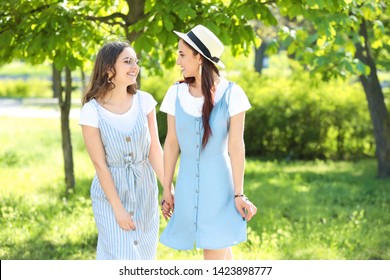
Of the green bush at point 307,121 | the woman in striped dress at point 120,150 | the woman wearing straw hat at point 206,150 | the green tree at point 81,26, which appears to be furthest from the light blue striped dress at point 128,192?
the green bush at point 307,121

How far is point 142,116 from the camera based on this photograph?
4.11m

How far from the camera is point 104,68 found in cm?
402

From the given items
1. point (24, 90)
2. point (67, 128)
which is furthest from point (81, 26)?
point (24, 90)

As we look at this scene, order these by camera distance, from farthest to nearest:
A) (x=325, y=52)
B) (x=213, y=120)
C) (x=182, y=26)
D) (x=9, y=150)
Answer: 1. (x=9, y=150)
2. (x=325, y=52)
3. (x=182, y=26)
4. (x=213, y=120)

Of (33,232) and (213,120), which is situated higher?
(213,120)

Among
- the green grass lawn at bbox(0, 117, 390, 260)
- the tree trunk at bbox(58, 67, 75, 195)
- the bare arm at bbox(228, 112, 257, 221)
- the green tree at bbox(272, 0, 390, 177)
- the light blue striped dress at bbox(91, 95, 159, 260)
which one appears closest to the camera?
the bare arm at bbox(228, 112, 257, 221)

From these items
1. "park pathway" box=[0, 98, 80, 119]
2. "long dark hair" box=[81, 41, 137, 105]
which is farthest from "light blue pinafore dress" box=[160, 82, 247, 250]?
"park pathway" box=[0, 98, 80, 119]

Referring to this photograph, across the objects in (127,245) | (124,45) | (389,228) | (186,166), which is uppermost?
(124,45)

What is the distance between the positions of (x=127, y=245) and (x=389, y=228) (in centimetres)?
458

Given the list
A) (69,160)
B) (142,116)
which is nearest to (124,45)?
(142,116)

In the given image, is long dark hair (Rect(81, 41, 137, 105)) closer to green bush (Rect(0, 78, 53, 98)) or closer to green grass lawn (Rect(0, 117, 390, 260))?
green grass lawn (Rect(0, 117, 390, 260))

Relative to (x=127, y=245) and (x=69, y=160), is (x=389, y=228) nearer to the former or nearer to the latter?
(x=69, y=160)

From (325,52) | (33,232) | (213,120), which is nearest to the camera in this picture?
(213,120)

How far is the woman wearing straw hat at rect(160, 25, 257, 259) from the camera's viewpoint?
3941 mm
